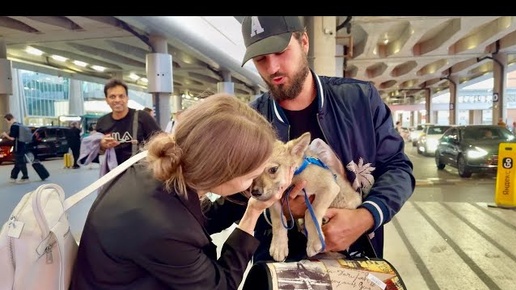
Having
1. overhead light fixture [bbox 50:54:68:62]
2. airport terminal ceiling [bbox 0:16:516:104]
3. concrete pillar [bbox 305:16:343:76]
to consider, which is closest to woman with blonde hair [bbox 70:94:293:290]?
airport terminal ceiling [bbox 0:16:516:104]

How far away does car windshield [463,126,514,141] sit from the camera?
11.1 metres

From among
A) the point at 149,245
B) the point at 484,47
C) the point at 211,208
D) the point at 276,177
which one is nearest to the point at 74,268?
the point at 149,245

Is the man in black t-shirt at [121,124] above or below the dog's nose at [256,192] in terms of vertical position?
above

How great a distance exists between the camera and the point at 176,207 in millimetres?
1060

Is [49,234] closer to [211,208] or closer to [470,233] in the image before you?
[211,208]

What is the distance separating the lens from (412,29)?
15.5 metres

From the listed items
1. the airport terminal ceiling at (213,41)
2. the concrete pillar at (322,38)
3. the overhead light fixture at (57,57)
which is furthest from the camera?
the overhead light fixture at (57,57)

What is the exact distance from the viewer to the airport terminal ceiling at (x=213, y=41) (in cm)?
1164

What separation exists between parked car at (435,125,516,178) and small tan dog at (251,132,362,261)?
10382mm

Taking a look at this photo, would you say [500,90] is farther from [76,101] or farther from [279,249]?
[76,101]

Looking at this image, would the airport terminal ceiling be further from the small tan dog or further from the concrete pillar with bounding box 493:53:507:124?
the small tan dog

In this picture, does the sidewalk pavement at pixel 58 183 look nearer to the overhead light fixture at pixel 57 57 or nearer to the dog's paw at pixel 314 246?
the dog's paw at pixel 314 246

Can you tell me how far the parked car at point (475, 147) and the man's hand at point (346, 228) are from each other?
1050 cm

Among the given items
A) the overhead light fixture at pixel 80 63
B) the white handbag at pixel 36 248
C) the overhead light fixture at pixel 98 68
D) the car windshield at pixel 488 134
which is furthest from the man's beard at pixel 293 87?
the overhead light fixture at pixel 98 68
